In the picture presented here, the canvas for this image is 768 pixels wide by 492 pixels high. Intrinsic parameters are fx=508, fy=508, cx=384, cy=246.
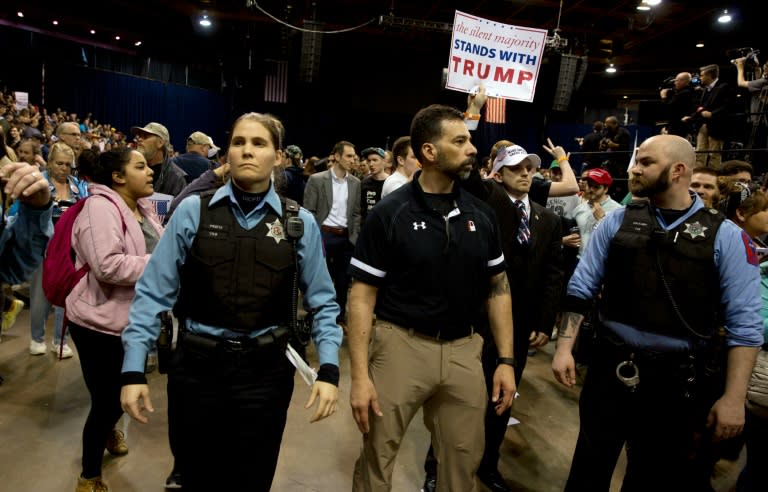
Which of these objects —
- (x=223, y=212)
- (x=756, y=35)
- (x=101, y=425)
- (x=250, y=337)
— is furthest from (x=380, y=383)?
(x=756, y=35)

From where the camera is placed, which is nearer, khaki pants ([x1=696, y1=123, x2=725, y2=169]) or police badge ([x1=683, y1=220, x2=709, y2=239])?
police badge ([x1=683, y1=220, x2=709, y2=239])

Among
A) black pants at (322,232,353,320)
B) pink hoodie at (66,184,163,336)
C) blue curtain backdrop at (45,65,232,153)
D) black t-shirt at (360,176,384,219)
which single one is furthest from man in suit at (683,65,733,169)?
blue curtain backdrop at (45,65,232,153)

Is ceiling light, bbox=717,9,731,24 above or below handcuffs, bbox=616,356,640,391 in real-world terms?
above

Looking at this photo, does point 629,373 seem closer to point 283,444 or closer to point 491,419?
point 491,419

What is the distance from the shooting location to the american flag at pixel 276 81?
1706 cm

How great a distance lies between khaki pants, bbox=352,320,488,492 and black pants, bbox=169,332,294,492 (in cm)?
41

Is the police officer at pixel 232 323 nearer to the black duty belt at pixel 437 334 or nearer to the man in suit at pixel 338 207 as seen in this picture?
the black duty belt at pixel 437 334

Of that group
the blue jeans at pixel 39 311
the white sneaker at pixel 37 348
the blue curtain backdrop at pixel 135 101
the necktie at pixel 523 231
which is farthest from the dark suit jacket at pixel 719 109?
the blue curtain backdrop at pixel 135 101

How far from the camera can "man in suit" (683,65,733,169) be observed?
6.39 metres

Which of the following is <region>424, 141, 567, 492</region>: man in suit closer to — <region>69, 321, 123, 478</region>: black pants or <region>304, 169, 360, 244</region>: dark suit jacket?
<region>69, 321, 123, 478</region>: black pants

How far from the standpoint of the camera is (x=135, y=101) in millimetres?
18844

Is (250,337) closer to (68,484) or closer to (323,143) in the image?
(68,484)

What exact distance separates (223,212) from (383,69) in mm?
17022

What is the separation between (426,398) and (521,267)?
→ 3.40 feet
